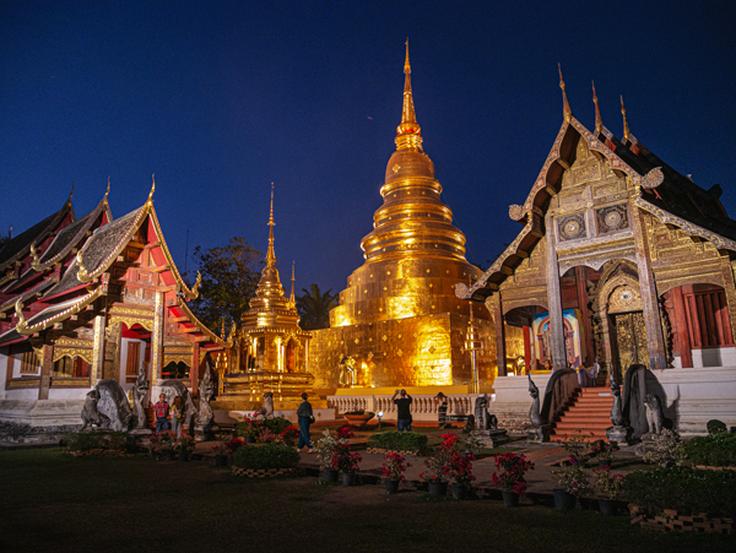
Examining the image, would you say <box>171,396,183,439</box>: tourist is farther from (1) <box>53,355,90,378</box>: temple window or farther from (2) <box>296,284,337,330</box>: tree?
(2) <box>296,284,337,330</box>: tree

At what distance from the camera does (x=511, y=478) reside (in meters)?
6.93

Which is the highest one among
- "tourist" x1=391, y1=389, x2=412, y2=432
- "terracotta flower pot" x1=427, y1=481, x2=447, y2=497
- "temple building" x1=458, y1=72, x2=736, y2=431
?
"temple building" x1=458, y1=72, x2=736, y2=431

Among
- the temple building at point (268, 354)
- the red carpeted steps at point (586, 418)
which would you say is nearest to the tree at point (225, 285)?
the temple building at point (268, 354)

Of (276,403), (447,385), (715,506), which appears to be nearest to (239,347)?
(276,403)

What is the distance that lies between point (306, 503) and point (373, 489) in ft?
4.31

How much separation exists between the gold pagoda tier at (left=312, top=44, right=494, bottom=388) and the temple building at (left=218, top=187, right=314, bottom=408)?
8.39 feet

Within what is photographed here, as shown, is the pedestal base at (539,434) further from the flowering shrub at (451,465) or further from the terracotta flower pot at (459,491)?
the terracotta flower pot at (459,491)

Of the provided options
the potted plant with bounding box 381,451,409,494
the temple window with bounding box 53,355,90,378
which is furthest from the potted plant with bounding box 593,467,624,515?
the temple window with bounding box 53,355,90,378

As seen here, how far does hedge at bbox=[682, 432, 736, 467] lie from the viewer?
825 centimetres

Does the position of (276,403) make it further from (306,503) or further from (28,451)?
(306,503)

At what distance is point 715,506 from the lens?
534 centimetres

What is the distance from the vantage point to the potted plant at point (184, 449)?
39.5 ft

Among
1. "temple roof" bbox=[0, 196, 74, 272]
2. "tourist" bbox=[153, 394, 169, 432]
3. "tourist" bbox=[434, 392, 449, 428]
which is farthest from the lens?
"temple roof" bbox=[0, 196, 74, 272]

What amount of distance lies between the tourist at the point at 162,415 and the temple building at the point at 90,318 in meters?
1.16
